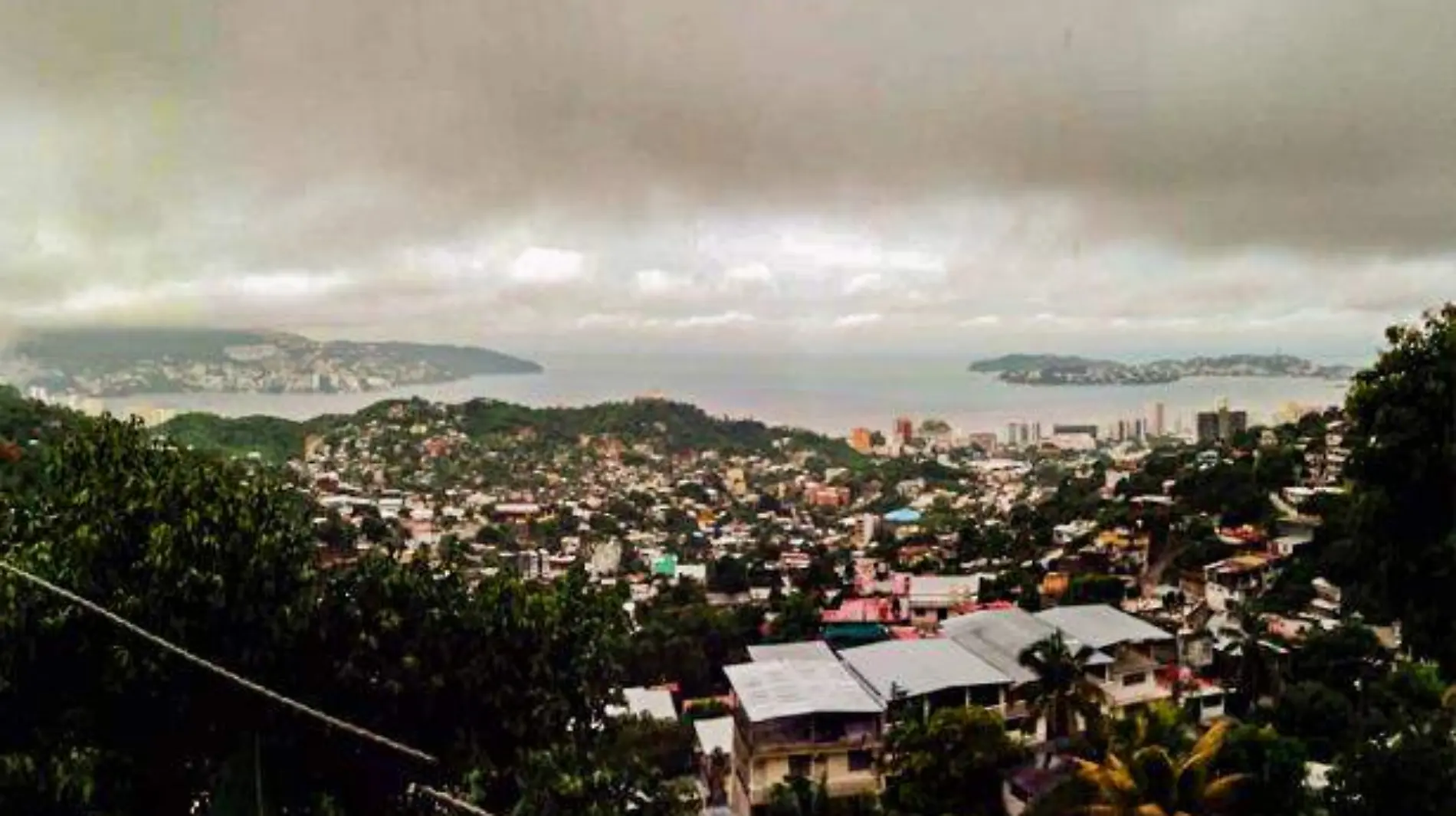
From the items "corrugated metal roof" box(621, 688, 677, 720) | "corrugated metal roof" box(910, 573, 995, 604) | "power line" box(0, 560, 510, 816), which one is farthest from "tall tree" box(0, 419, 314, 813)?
Answer: "corrugated metal roof" box(910, 573, 995, 604)

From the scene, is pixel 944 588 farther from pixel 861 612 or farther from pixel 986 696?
pixel 986 696

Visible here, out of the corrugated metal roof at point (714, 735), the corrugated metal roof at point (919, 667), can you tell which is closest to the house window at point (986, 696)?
the corrugated metal roof at point (919, 667)

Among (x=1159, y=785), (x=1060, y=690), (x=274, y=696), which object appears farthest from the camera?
(x=1060, y=690)

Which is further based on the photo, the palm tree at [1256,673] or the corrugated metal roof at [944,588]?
the corrugated metal roof at [944,588]

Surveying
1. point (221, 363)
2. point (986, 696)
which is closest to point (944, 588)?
point (986, 696)

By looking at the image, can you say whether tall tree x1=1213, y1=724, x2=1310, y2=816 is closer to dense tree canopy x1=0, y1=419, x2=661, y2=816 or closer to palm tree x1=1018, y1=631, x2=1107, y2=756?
palm tree x1=1018, y1=631, x2=1107, y2=756

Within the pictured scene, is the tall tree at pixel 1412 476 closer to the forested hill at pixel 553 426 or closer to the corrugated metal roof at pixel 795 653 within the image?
the corrugated metal roof at pixel 795 653
